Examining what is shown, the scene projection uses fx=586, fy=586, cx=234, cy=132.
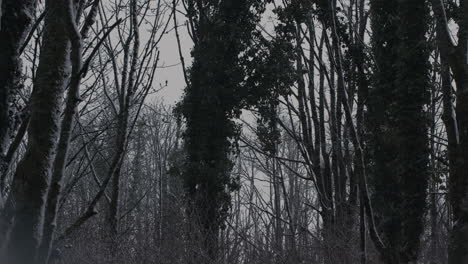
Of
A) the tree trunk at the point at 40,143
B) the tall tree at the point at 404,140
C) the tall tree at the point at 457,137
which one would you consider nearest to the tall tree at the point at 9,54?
the tree trunk at the point at 40,143

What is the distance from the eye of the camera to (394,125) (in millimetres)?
13891

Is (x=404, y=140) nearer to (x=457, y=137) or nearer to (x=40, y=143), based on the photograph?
(x=457, y=137)

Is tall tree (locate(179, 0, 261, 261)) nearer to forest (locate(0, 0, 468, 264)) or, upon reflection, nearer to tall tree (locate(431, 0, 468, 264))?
forest (locate(0, 0, 468, 264))

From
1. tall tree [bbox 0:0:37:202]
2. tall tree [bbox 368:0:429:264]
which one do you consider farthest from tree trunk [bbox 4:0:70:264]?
tall tree [bbox 368:0:429:264]

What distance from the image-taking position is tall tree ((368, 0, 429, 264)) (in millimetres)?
13273

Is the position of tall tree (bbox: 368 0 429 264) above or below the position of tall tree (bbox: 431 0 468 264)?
above

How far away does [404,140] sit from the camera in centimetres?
1353

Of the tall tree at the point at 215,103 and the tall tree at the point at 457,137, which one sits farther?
the tall tree at the point at 215,103

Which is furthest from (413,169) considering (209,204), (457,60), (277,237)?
(457,60)

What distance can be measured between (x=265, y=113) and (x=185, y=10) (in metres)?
4.00

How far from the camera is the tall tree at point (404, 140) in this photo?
1327 centimetres

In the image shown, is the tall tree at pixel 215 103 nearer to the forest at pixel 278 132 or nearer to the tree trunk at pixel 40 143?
the forest at pixel 278 132

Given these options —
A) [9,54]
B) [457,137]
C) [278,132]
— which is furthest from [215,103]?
[9,54]

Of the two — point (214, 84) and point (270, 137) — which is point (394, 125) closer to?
point (270, 137)
